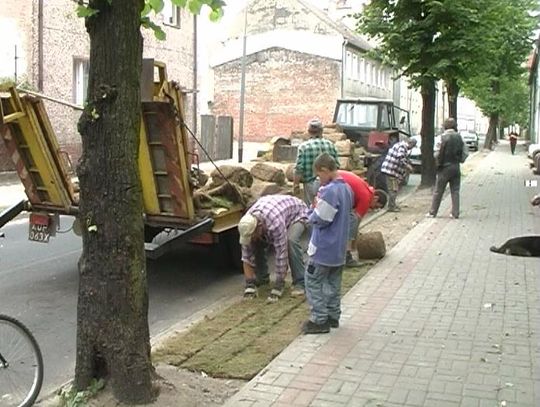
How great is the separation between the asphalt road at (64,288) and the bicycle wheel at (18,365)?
61 cm

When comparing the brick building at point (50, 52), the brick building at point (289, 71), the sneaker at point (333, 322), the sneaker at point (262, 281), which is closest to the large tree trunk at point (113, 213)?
the sneaker at point (333, 322)

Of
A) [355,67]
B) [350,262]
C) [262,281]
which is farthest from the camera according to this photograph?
[355,67]

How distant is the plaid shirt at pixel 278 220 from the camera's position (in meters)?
7.64

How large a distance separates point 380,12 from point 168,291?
40.6 ft

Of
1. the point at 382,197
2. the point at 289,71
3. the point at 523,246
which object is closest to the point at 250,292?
the point at 523,246

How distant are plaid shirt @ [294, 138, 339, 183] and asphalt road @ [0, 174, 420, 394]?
1.62m

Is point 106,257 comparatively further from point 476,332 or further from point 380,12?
point 380,12

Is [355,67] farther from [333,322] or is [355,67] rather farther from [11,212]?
[333,322]

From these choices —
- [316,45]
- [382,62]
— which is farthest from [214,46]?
[382,62]

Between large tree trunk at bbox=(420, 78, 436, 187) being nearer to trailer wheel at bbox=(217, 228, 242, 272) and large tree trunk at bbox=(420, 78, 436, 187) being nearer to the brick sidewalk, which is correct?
the brick sidewalk

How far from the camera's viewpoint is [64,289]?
856 cm

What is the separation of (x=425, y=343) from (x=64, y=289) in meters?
4.22

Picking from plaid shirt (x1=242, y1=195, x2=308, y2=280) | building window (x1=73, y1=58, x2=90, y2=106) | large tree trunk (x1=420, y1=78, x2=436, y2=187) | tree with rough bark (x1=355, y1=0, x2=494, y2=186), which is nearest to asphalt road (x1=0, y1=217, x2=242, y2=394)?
plaid shirt (x1=242, y1=195, x2=308, y2=280)

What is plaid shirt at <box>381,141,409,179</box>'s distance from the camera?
15.2m
